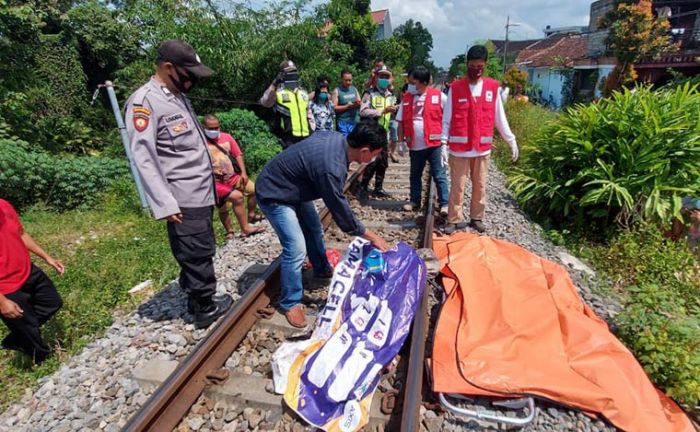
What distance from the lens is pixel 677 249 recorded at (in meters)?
4.64

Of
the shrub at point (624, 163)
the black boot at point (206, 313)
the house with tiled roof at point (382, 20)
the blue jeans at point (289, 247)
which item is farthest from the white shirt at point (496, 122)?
the house with tiled roof at point (382, 20)

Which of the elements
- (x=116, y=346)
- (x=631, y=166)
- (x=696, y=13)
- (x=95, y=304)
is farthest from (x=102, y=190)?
(x=696, y=13)

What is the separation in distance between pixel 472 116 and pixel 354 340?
10.0 ft

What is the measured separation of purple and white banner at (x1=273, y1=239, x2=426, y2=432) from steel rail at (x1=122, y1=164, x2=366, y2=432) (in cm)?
45

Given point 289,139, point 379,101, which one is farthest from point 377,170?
point 379,101

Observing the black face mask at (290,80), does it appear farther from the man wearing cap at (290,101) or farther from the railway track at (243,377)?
the railway track at (243,377)

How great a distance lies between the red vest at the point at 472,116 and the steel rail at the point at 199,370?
2.75 meters

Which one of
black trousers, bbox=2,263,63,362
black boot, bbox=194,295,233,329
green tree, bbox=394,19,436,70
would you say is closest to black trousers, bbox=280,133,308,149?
black boot, bbox=194,295,233,329

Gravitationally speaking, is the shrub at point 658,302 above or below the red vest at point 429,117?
below

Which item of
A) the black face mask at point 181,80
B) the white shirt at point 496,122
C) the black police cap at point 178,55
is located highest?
the black police cap at point 178,55

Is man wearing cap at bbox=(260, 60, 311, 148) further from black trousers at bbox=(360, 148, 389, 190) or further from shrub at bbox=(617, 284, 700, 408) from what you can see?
shrub at bbox=(617, 284, 700, 408)

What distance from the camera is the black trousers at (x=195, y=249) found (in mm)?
2998

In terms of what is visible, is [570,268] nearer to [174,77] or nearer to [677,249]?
[677,249]

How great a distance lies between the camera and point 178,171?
288 cm
